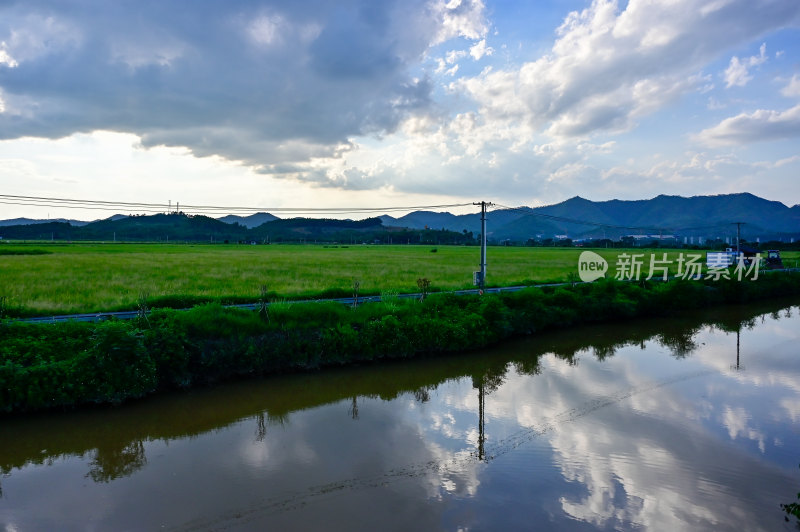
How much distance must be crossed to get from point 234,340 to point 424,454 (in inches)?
301

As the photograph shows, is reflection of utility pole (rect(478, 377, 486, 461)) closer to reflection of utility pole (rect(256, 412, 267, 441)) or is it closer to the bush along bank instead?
the bush along bank

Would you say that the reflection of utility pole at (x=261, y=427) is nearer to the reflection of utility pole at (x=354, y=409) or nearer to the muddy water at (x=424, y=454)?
the muddy water at (x=424, y=454)

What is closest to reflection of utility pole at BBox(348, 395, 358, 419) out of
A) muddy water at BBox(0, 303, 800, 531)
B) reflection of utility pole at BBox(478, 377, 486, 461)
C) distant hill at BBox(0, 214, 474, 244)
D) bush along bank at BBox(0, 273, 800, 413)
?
muddy water at BBox(0, 303, 800, 531)

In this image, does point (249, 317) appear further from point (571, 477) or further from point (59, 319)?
point (571, 477)

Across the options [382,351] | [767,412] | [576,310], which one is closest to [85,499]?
[382,351]

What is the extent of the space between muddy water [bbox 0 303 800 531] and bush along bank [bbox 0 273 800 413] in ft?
2.05

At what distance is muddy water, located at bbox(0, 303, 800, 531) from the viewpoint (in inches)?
308

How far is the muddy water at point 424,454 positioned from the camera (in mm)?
7820

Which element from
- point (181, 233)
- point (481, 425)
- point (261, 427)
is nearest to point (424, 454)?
point (481, 425)

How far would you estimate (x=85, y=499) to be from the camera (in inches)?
328

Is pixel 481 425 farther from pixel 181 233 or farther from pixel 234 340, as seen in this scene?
pixel 181 233

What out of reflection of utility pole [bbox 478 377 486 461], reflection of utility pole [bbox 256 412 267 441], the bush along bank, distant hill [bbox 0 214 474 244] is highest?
distant hill [bbox 0 214 474 244]

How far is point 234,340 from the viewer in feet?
47.9

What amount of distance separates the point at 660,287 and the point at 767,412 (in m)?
18.0
